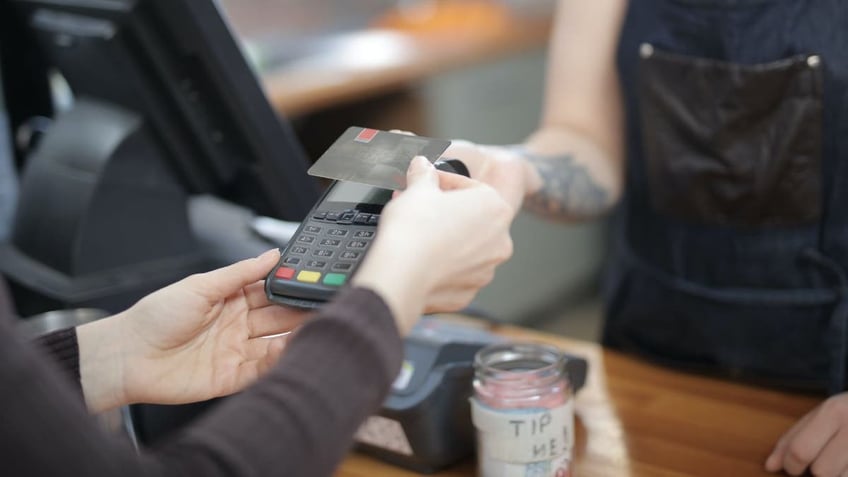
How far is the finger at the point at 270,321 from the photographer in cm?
A: 81

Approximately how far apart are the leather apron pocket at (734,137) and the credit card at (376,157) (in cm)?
50

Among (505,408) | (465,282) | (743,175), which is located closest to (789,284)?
(743,175)

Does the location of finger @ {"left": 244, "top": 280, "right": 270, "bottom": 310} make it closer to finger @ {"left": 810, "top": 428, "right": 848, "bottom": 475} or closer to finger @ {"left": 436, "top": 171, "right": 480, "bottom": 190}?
finger @ {"left": 436, "top": 171, "right": 480, "bottom": 190}

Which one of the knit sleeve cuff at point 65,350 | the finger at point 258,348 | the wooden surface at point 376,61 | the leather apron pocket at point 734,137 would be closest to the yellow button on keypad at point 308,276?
the finger at point 258,348

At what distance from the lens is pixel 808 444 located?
912mm

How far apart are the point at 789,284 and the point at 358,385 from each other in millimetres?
745

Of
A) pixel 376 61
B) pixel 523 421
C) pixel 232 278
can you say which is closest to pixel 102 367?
pixel 232 278

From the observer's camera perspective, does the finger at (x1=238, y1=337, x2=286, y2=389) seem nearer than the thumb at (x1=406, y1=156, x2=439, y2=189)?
No

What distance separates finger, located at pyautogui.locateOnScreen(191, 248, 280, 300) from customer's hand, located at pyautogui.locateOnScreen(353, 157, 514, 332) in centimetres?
15

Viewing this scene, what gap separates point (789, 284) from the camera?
1.17 meters

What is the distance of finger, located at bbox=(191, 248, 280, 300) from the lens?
0.79 m

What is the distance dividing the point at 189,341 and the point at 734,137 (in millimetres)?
688

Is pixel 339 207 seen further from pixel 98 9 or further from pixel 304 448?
pixel 98 9

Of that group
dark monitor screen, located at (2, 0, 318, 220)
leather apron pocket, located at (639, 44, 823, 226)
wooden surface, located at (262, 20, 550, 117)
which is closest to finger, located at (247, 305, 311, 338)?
dark monitor screen, located at (2, 0, 318, 220)
